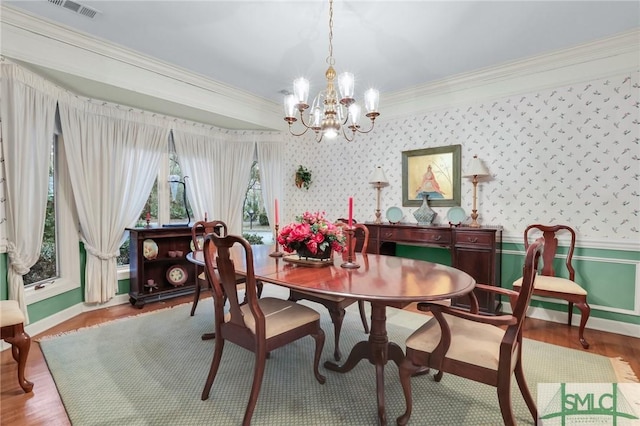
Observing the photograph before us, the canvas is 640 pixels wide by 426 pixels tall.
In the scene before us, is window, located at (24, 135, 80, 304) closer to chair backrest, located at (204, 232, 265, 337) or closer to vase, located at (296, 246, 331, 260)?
chair backrest, located at (204, 232, 265, 337)

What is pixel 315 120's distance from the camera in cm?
266

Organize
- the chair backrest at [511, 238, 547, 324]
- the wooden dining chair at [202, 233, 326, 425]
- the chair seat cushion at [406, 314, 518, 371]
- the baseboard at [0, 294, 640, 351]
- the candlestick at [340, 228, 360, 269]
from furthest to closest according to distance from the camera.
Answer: the baseboard at [0, 294, 640, 351] < the candlestick at [340, 228, 360, 269] < the wooden dining chair at [202, 233, 326, 425] < the chair seat cushion at [406, 314, 518, 371] < the chair backrest at [511, 238, 547, 324]

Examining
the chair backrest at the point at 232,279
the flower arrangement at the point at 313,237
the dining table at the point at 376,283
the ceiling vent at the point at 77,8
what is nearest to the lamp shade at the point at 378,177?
the dining table at the point at 376,283

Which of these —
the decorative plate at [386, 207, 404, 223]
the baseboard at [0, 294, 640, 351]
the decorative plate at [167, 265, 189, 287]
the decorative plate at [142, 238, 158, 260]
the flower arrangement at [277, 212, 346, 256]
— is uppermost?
the decorative plate at [386, 207, 404, 223]

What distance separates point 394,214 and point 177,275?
2806mm

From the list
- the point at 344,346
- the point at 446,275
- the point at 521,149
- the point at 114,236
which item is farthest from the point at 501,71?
the point at 114,236

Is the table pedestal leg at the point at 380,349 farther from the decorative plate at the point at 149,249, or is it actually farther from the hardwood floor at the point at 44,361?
the decorative plate at the point at 149,249

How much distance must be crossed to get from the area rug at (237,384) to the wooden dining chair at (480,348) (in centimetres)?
32

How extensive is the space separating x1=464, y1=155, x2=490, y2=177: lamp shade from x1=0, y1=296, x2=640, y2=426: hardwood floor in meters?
1.58

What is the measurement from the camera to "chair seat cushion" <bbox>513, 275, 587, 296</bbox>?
2.71m

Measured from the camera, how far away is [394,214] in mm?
4145

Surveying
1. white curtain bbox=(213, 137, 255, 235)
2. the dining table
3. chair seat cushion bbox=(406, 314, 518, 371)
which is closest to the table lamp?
the dining table

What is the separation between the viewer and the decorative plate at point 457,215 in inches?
142

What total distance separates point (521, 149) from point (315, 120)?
7.49 feet
